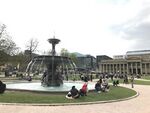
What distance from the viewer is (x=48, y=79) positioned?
28812mm

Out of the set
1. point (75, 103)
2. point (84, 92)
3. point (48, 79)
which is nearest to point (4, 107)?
point (75, 103)

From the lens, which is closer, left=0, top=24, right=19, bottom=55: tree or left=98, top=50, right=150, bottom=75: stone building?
left=0, top=24, right=19, bottom=55: tree

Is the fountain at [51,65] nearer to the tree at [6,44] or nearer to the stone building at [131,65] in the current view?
the tree at [6,44]

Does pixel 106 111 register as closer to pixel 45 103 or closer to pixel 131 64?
pixel 45 103

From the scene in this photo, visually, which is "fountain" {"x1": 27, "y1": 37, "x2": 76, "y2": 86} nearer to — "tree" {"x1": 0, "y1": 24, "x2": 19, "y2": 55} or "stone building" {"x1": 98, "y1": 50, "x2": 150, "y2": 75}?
"tree" {"x1": 0, "y1": 24, "x2": 19, "y2": 55}

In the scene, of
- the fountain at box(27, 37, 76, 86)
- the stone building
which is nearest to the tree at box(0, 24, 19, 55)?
the fountain at box(27, 37, 76, 86)

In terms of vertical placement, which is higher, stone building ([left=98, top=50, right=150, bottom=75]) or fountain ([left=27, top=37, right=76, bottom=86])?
stone building ([left=98, top=50, right=150, bottom=75])

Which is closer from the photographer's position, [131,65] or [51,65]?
[51,65]

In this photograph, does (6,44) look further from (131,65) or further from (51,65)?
(131,65)

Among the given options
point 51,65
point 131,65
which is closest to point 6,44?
point 51,65

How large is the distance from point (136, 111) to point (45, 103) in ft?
18.1

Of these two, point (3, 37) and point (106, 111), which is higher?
point (3, 37)

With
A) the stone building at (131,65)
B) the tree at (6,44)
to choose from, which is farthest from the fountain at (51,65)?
the stone building at (131,65)

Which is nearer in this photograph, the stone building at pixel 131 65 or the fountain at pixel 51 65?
the fountain at pixel 51 65
